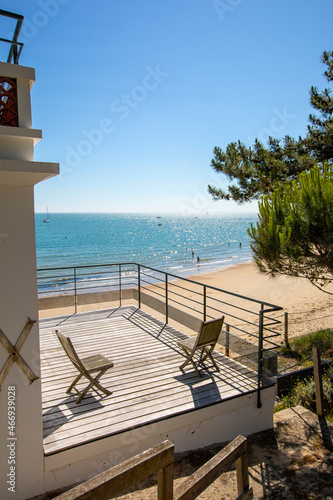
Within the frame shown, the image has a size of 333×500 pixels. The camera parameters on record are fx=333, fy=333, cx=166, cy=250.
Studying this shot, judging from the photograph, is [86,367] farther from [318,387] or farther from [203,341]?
[318,387]

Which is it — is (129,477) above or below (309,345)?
above

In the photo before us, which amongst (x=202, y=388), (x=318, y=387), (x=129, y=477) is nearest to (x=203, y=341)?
(x=202, y=388)

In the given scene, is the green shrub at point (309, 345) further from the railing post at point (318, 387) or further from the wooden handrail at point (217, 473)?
the wooden handrail at point (217, 473)

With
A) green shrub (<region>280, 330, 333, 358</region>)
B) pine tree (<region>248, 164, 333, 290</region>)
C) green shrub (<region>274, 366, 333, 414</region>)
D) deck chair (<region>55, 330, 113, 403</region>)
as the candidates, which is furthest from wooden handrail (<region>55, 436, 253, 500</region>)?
green shrub (<region>280, 330, 333, 358</region>)

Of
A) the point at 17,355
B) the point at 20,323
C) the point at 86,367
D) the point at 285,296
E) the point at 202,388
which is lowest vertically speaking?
the point at 285,296

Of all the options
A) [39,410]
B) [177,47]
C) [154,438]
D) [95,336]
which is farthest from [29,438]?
[177,47]

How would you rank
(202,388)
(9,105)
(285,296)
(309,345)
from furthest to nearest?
(285,296) → (309,345) → (202,388) → (9,105)

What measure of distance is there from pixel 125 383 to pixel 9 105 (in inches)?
143

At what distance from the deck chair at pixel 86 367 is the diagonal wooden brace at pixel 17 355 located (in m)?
0.90

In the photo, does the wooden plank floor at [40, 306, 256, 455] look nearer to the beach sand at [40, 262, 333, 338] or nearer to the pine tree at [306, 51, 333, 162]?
the beach sand at [40, 262, 333, 338]

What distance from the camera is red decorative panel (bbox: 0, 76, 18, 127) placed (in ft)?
9.02

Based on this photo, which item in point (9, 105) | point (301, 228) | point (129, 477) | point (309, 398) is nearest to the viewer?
point (129, 477)

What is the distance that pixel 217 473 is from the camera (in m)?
1.78

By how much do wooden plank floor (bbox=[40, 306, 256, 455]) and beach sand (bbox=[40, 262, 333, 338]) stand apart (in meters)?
3.79
